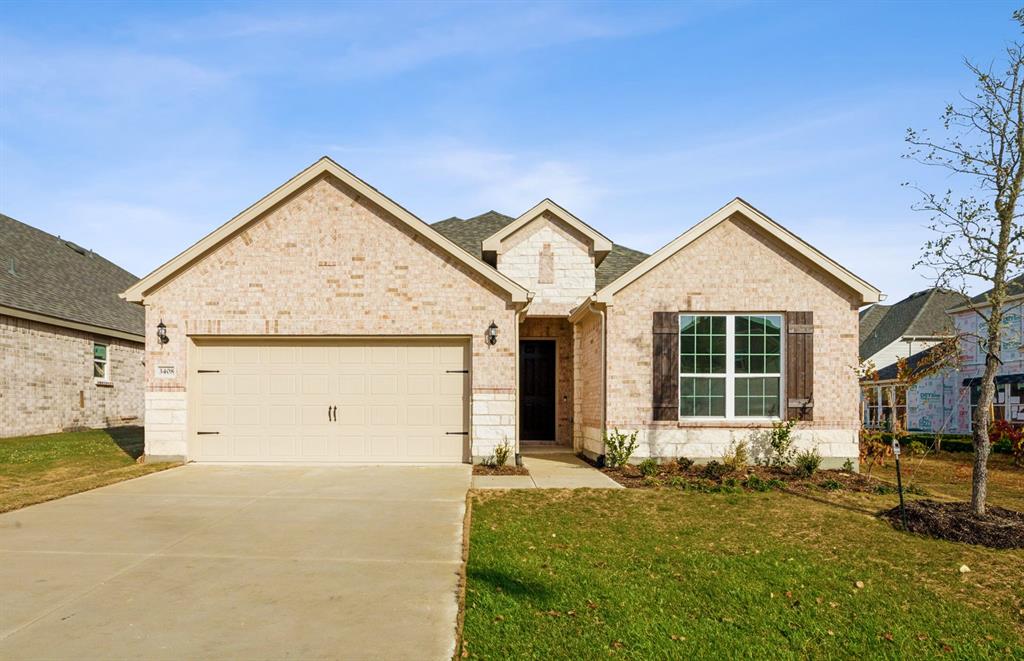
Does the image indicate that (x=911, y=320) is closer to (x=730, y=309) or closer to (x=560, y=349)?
(x=560, y=349)

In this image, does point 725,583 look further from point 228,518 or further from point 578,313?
point 578,313

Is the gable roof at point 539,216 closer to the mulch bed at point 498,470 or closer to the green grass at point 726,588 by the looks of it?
the mulch bed at point 498,470

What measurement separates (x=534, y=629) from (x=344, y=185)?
32.7 ft

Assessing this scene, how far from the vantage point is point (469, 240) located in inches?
728

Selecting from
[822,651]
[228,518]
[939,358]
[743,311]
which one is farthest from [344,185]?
[822,651]

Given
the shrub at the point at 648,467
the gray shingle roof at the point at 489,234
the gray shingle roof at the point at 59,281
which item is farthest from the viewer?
the gray shingle roof at the point at 59,281

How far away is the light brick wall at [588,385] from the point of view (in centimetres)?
1356

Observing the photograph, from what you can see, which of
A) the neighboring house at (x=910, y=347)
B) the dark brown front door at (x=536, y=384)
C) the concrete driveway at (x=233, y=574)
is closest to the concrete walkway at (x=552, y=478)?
the concrete driveway at (x=233, y=574)

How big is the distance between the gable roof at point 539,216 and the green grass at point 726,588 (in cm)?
869

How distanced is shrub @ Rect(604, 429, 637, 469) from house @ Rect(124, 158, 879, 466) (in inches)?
8.0

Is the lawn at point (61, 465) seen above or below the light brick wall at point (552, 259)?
below

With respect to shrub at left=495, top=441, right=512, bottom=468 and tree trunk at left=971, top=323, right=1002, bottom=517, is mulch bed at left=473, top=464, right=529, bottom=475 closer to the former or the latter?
shrub at left=495, top=441, right=512, bottom=468

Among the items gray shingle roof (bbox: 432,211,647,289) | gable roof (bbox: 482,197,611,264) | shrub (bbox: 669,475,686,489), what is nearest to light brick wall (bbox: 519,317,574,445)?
gray shingle roof (bbox: 432,211,647,289)

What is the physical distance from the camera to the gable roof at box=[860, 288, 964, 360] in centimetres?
3139
